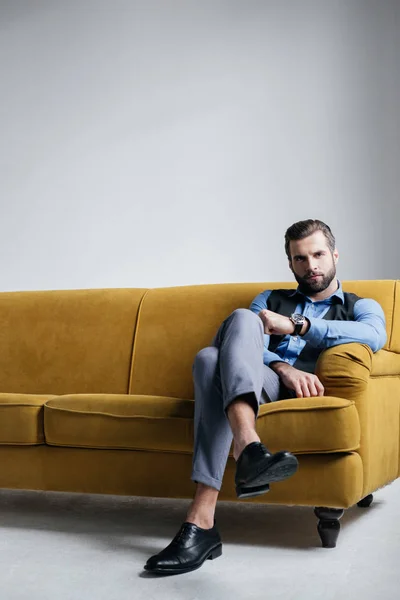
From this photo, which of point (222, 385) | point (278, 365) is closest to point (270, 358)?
point (278, 365)

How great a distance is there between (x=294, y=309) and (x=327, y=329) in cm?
32

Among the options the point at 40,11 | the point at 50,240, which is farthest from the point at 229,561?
the point at 40,11

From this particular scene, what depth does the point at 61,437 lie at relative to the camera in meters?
2.54

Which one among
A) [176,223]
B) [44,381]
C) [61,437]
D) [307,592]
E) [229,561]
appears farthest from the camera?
[176,223]

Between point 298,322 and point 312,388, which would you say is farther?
point 298,322

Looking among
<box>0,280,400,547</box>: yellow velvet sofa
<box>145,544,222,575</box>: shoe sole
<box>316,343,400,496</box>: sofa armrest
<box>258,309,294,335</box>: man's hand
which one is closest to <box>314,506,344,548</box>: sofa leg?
<box>0,280,400,547</box>: yellow velvet sofa

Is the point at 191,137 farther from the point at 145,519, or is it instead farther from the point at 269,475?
the point at 269,475

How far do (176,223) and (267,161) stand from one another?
0.59 m

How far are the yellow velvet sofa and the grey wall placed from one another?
1.10m

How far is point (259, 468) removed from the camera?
191cm

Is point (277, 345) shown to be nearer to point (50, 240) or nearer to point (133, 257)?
point (133, 257)

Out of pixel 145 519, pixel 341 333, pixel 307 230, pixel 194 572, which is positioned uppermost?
pixel 307 230

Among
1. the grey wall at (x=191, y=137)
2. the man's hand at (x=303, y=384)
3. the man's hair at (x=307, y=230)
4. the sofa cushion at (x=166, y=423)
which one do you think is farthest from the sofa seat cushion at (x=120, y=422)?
the grey wall at (x=191, y=137)

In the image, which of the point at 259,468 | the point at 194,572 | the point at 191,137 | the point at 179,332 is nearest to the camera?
the point at 259,468
